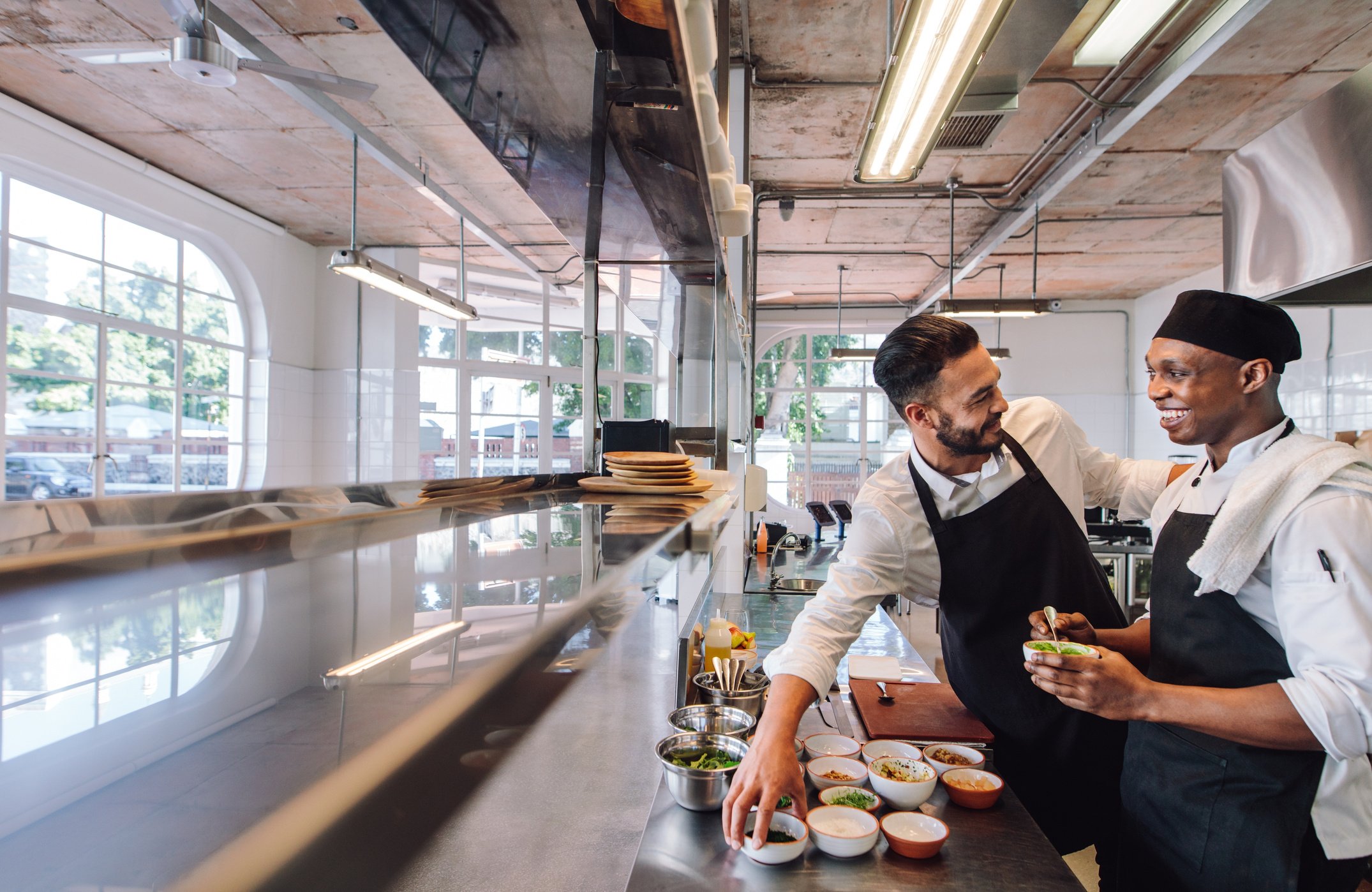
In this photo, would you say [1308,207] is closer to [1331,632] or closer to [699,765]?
[1331,632]

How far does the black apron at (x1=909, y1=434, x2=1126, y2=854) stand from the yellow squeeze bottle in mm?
684

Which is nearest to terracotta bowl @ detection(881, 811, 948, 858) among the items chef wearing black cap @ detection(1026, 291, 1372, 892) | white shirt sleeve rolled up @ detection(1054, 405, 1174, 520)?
A: chef wearing black cap @ detection(1026, 291, 1372, 892)

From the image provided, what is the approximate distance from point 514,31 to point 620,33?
16 cm

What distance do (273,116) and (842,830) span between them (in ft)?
16.7

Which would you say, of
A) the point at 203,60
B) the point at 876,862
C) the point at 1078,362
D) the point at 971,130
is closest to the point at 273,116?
the point at 203,60

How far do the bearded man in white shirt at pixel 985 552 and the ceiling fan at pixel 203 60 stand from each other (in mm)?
2145

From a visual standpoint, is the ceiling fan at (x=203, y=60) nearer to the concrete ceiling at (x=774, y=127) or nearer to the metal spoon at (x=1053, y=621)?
the concrete ceiling at (x=774, y=127)

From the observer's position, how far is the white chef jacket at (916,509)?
1.66m

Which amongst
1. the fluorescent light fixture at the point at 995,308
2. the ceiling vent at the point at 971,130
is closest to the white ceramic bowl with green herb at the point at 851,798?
the ceiling vent at the point at 971,130

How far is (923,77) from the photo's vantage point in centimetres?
196

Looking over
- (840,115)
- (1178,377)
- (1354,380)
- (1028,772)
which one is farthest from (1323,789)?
(1354,380)

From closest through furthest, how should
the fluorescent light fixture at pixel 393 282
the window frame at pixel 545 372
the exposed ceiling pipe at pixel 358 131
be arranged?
the exposed ceiling pipe at pixel 358 131 < the fluorescent light fixture at pixel 393 282 < the window frame at pixel 545 372

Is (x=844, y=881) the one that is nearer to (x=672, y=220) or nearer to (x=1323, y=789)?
(x=1323, y=789)

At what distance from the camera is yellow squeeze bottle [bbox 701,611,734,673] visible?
2271mm
